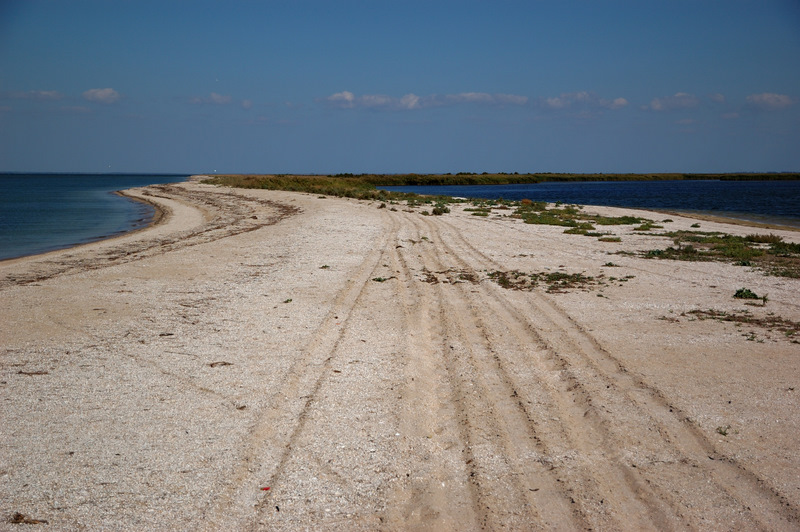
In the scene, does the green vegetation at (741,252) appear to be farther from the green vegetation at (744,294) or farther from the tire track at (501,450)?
the tire track at (501,450)

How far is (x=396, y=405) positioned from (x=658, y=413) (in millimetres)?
2440

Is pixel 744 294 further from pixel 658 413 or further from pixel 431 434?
pixel 431 434

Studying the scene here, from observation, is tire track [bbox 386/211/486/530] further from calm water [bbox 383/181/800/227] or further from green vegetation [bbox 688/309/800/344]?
calm water [bbox 383/181/800/227]

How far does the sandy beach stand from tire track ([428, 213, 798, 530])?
2cm

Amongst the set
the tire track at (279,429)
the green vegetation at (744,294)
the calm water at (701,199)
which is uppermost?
the calm water at (701,199)

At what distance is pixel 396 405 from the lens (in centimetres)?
541

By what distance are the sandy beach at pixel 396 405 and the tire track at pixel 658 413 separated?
0.08ft

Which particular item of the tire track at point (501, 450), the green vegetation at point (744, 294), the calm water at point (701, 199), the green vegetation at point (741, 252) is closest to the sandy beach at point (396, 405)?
the tire track at point (501, 450)

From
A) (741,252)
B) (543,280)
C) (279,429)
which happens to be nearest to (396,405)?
(279,429)

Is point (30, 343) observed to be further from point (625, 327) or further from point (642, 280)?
point (642, 280)

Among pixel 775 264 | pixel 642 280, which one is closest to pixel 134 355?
pixel 642 280

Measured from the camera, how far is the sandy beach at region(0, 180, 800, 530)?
12.6 ft

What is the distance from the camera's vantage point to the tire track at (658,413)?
3.86 meters

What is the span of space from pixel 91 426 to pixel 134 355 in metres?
2.00
